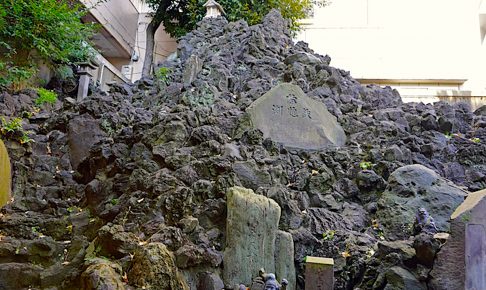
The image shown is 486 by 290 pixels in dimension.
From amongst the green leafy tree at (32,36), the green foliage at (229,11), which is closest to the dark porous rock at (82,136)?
the green leafy tree at (32,36)

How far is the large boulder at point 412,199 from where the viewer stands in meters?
7.98

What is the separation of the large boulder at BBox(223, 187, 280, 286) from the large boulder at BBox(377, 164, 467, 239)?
2.50 metres

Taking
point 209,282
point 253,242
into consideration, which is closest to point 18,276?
point 209,282

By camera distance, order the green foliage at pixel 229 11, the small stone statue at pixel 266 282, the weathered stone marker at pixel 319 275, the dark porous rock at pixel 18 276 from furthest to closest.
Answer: the green foliage at pixel 229 11, the dark porous rock at pixel 18 276, the weathered stone marker at pixel 319 275, the small stone statue at pixel 266 282

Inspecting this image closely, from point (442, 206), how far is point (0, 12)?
458 inches

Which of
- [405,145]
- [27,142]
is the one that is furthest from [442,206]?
[27,142]

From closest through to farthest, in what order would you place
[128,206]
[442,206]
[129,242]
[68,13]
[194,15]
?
[129,242], [128,206], [442,206], [68,13], [194,15]

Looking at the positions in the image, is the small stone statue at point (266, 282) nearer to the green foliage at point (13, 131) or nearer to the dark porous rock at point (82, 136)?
the dark porous rock at point (82, 136)

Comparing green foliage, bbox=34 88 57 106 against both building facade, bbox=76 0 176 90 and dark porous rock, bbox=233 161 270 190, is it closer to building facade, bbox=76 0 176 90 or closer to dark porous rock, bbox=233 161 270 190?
dark porous rock, bbox=233 161 270 190

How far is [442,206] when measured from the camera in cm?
798

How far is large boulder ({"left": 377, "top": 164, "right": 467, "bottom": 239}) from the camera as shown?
7980 mm

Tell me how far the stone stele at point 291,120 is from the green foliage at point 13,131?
5.32 metres

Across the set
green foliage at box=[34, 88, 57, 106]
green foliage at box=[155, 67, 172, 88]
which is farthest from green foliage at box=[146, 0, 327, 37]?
green foliage at box=[34, 88, 57, 106]

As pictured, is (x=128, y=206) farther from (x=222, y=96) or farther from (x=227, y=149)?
(x=222, y=96)
